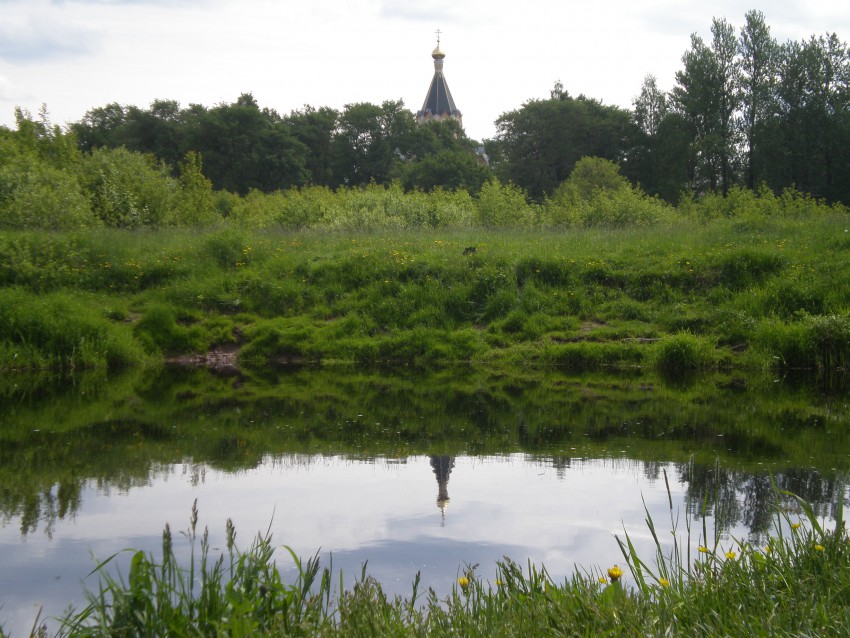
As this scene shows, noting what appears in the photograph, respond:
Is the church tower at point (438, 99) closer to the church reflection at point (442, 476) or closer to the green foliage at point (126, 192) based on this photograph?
the green foliage at point (126, 192)

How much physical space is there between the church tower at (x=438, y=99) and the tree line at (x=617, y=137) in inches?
1263

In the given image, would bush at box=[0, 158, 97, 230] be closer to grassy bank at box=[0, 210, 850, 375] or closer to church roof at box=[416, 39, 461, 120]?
grassy bank at box=[0, 210, 850, 375]

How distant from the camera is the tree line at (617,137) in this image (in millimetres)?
55625

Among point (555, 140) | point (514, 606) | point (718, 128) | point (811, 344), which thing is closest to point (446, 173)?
point (555, 140)

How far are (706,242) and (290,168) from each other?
169 feet

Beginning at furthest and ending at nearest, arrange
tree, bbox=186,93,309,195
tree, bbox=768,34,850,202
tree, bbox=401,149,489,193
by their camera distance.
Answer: tree, bbox=186,93,309,195 → tree, bbox=401,149,489,193 → tree, bbox=768,34,850,202

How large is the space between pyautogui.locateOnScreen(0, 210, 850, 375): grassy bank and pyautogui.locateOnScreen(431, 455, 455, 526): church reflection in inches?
360

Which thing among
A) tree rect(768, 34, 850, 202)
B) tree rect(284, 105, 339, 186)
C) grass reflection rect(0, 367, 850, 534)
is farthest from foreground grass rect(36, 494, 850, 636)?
tree rect(284, 105, 339, 186)

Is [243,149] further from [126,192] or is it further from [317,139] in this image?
[126,192]

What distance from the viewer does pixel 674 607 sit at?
165 inches

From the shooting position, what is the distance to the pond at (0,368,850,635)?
6707mm

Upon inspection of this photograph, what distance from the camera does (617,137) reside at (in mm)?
65875

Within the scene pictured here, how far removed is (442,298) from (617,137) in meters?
48.3

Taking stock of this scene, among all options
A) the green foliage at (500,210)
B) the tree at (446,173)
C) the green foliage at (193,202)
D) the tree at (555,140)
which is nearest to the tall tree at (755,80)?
the tree at (555,140)
